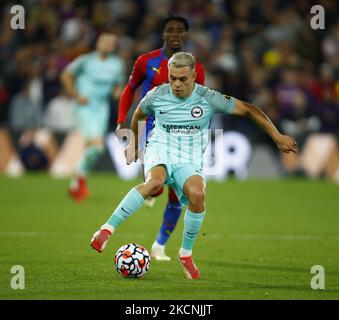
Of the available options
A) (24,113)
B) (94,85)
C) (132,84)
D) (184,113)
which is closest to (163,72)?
(132,84)

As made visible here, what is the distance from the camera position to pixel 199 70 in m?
9.57

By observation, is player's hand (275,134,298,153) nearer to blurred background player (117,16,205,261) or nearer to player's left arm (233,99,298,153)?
player's left arm (233,99,298,153)

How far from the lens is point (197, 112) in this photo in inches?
336

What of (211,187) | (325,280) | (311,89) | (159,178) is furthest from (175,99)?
(311,89)

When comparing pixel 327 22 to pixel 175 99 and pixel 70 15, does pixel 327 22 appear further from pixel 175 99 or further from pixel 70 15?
pixel 175 99

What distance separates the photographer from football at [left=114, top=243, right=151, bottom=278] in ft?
27.2

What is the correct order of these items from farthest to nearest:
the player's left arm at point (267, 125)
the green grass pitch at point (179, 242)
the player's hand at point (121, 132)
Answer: the player's hand at point (121, 132)
the player's left arm at point (267, 125)
the green grass pitch at point (179, 242)

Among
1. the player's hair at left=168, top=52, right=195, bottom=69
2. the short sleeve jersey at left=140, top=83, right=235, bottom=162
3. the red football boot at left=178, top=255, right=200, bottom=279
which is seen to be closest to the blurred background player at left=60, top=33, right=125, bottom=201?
the short sleeve jersey at left=140, top=83, right=235, bottom=162

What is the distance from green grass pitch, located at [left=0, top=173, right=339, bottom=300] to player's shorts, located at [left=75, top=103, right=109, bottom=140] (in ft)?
3.59

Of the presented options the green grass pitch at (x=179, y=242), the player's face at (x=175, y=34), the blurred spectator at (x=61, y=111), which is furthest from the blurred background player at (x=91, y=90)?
the player's face at (x=175, y=34)

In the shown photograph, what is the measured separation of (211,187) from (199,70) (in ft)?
30.9

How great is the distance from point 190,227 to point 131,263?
0.61 metres

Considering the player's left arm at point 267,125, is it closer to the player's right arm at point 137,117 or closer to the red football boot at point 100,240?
the player's right arm at point 137,117

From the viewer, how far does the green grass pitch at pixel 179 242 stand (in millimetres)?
7781
